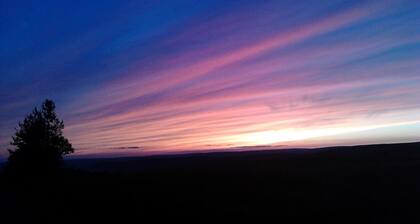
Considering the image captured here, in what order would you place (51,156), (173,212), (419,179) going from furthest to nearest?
(51,156) < (419,179) < (173,212)

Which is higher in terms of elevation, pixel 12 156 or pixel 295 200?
pixel 12 156

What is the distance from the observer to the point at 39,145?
5125 cm

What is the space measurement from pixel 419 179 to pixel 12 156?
49927 millimetres

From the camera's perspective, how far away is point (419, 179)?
28141 mm

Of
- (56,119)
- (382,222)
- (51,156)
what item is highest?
(56,119)

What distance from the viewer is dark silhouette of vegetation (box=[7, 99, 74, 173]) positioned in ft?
165

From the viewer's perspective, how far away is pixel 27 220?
1595cm

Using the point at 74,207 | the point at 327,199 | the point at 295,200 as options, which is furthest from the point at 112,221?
the point at 327,199

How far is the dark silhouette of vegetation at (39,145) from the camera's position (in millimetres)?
50406

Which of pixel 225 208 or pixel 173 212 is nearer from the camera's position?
pixel 173 212

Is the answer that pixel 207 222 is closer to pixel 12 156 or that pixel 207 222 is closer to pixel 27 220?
pixel 27 220

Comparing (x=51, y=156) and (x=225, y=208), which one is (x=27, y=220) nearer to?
(x=225, y=208)

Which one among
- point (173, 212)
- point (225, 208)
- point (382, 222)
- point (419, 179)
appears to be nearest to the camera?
point (382, 222)

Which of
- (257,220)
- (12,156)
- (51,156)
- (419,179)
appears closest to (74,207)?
(257,220)
